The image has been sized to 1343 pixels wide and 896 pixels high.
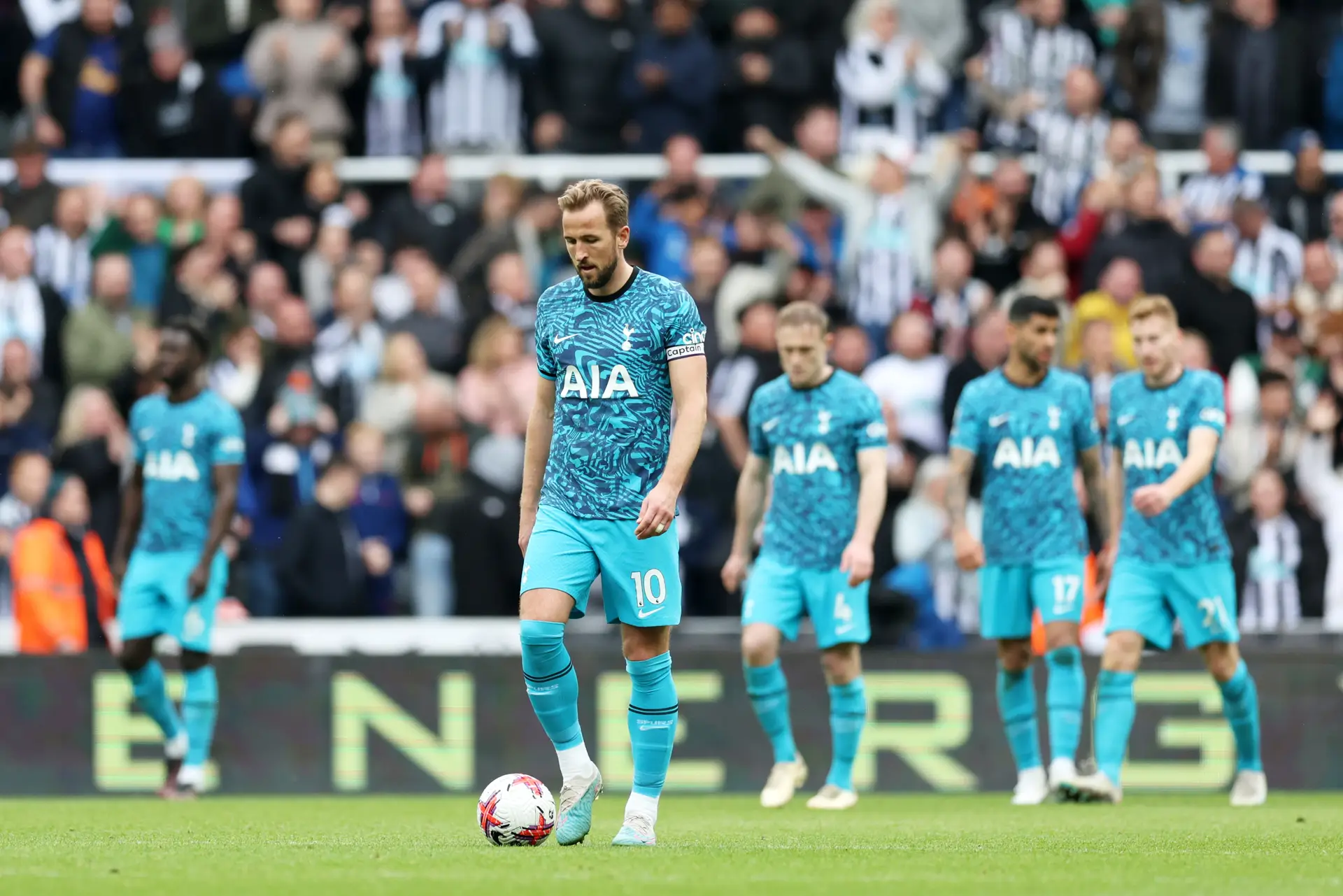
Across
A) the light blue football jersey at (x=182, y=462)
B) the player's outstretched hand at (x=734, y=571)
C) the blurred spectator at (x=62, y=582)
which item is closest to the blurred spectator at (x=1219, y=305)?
the player's outstretched hand at (x=734, y=571)

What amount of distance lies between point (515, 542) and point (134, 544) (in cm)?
312

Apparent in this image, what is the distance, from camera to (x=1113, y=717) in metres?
12.2

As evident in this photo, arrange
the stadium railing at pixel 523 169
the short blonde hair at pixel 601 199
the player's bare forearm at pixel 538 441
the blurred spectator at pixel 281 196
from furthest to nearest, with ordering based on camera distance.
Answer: the stadium railing at pixel 523 169 < the blurred spectator at pixel 281 196 < the player's bare forearm at pixel 538 441 < the short blonde hair at pixel 601 199

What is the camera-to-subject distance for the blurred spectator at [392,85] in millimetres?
19250

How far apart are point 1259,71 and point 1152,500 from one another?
9024 mm

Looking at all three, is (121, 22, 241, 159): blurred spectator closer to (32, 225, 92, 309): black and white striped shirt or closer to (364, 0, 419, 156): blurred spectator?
(364, 0, 419, 156): blurred spectator

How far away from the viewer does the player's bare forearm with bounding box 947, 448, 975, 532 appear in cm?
1229

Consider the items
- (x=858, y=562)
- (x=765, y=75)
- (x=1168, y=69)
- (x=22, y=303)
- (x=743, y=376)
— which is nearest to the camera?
(x=858, y=562)

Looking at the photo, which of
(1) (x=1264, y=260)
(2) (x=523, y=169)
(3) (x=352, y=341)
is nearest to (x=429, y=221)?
(2) (x=523, y=169)

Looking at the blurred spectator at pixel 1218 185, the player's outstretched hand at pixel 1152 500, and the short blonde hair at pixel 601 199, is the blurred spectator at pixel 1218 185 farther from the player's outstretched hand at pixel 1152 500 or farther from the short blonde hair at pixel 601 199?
the short blonde hair at pixel 601 199

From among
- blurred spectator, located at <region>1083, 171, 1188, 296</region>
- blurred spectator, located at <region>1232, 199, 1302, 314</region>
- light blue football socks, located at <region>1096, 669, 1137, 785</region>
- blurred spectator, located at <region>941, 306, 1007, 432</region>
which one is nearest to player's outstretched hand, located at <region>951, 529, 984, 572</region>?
light blue football socks, located at <region>1096, 669, 1137, 785</region>

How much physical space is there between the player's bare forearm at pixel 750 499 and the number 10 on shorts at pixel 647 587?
3.81 metres

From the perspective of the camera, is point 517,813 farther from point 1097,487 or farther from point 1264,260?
point 1264,260

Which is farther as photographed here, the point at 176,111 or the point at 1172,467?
the point at 176,111
